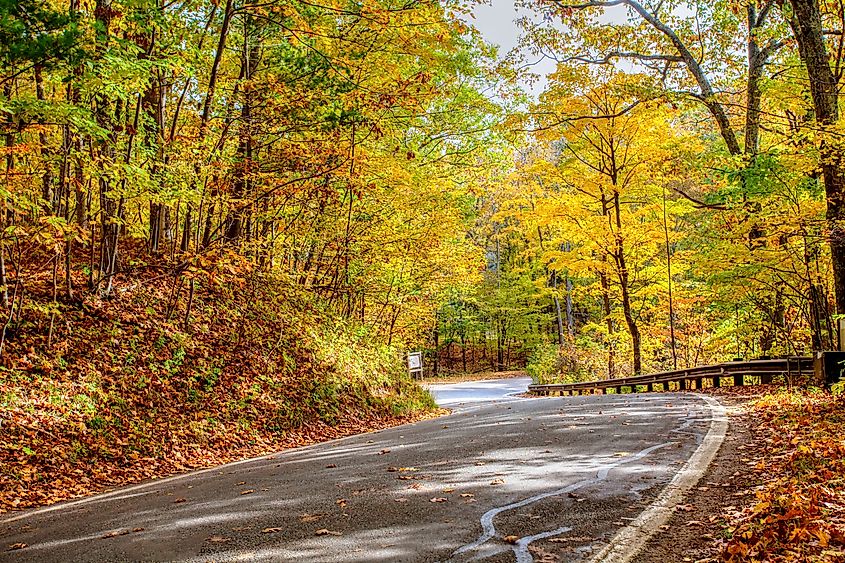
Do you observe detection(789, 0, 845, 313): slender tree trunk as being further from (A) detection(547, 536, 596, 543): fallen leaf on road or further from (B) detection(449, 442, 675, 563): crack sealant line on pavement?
(A) detection(547, 536, 596, 543): fallen leaf on road

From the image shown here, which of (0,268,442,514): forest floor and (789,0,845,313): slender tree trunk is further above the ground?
(789,0,845,313): slender tree trunk

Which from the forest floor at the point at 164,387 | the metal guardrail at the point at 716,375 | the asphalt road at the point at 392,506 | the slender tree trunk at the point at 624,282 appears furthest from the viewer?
the slender tree trunk at the point at 624,282

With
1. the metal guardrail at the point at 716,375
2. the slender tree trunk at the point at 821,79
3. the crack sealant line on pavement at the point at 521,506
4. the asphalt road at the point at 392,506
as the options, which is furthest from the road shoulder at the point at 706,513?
the metal guardrail at the point at 716,375

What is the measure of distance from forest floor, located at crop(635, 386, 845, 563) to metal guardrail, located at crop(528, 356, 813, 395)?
5.58 meters

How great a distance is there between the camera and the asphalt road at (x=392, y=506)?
175 inches

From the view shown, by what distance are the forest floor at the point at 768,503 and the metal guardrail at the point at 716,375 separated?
558 centimetres

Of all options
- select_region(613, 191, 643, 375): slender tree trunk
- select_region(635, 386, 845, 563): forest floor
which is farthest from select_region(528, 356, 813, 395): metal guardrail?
select_region(635, 386, 845, 563): forest floor

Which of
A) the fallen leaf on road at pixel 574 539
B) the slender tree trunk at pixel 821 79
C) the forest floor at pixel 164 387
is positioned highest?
the slender tree trunk at pixel 821 79

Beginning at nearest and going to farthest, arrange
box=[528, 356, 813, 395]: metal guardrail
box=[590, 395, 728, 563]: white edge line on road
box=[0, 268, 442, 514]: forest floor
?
box=[590, 395, 728, 563]: white edge line on road → box=[0, 268, 442, 514]: forest floor → box=[528, 356, 813, 395]: metal guardrail

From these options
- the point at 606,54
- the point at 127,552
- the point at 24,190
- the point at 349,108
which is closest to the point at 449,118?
the point at 606,54

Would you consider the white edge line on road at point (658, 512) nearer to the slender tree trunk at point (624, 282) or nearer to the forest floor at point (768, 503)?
the forest floor at point (768, 503)

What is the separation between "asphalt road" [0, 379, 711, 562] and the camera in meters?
4.44

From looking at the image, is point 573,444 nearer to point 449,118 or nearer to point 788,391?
point 788,391

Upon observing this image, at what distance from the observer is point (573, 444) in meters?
8.39
